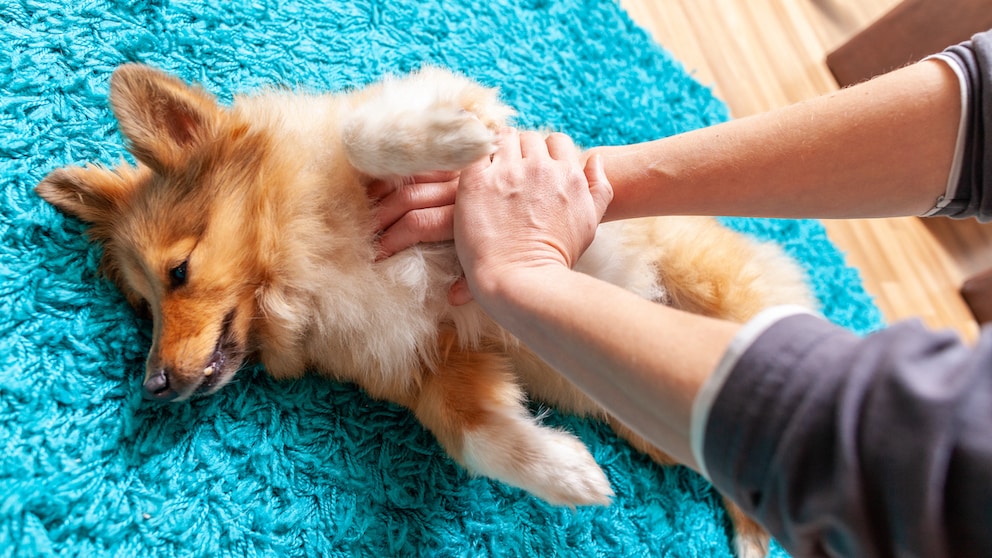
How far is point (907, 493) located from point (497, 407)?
53.2 inches

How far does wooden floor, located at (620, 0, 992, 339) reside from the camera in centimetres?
306

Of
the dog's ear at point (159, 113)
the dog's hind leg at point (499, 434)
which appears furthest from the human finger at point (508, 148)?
the dog's ear at point (159, 113)

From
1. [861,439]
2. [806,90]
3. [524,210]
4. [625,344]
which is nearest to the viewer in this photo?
[861,439]

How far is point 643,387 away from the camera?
3.18 ft

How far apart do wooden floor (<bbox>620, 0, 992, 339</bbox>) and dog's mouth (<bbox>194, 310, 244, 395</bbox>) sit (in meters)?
2.62

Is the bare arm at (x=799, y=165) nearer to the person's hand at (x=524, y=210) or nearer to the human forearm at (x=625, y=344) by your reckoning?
the person's hand at (x=524, y=210)

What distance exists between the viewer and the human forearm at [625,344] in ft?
3.05

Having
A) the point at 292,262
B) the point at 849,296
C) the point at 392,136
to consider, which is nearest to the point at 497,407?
the point at 292,262

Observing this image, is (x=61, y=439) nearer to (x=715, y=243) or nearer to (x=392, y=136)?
(x=392, y=136)

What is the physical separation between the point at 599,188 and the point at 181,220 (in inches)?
50.1

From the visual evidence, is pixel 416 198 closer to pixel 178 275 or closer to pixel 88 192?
pixel 178 275

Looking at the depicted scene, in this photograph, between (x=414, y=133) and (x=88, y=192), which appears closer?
(x=414, y=133)

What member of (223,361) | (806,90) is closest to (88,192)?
(223,361)

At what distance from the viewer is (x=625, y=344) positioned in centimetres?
102
